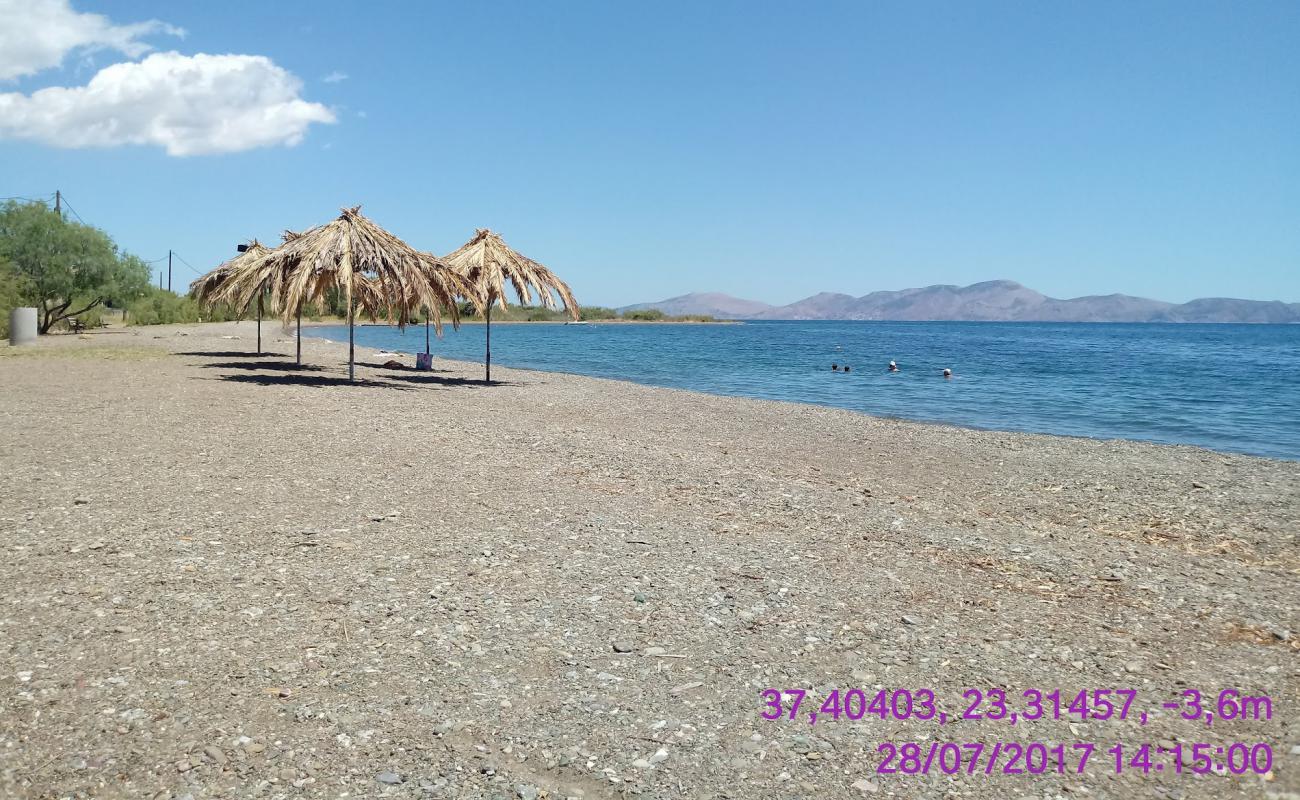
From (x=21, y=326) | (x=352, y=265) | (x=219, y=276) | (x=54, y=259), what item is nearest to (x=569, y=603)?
(x=352, y=265)

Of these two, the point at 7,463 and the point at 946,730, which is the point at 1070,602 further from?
the point at 7,463

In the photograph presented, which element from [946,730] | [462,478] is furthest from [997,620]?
[462,478]

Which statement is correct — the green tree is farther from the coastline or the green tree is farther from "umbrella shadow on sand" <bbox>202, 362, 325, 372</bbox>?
the coastline

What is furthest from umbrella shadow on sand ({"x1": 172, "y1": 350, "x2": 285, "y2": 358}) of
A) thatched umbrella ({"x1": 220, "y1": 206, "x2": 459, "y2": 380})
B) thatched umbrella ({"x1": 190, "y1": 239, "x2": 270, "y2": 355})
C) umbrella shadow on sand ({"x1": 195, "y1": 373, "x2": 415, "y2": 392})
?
thatched umbrella ({"x1": 220, "y1": 206, "x2": 459, "y2": 380})

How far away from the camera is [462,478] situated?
305 inches

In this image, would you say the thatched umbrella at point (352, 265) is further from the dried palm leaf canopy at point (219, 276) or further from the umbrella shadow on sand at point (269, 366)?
the dried palm leaf canopy at point (219, 276)

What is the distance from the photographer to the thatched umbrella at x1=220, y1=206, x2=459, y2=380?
15.1 metres

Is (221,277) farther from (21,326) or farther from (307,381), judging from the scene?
(307,381)

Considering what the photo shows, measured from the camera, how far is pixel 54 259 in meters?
29.1

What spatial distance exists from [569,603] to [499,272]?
14173 mm

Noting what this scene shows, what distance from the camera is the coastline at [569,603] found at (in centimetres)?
301

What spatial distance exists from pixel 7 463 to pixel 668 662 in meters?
6.92

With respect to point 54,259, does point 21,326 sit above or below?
below

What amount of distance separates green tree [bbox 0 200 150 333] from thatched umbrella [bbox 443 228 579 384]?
20179mm
